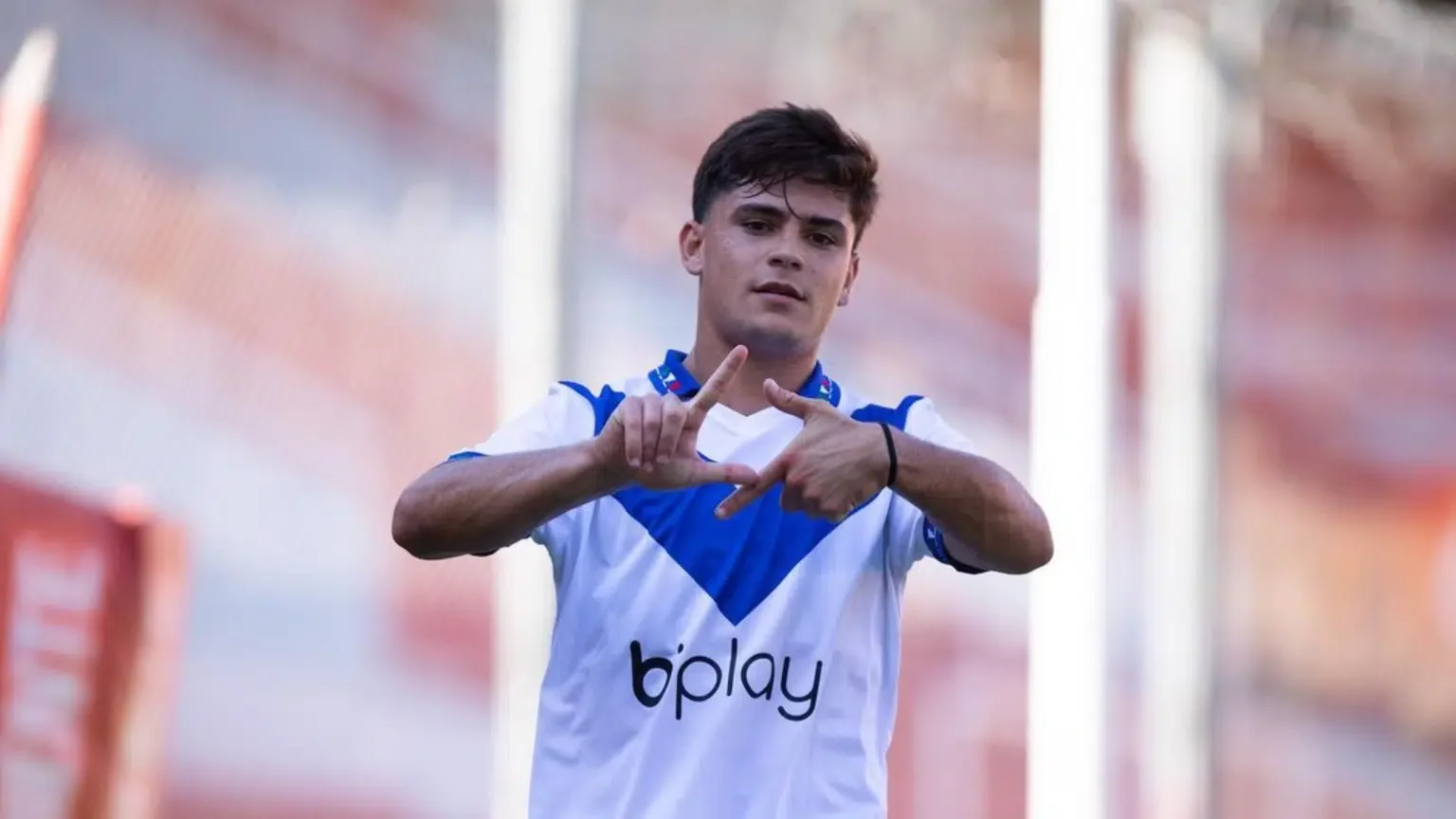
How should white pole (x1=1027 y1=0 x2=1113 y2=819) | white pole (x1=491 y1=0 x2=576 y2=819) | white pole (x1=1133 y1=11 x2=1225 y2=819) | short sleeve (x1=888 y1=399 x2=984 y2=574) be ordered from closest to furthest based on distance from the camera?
1. short sleeve (x1=888 y1=399 x2=984 y2=574)
2. white pole (x1=491 y1=0 x2=576 y2=819)
3. white pole (x1=1027 y1=0 x2=1113 y2=819)
4. white pole (x1=1133 y1=11 x2=1225 y2=819)

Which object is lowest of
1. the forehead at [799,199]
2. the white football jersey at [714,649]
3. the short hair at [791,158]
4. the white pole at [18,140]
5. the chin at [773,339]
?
the white football jersey at [714,649]

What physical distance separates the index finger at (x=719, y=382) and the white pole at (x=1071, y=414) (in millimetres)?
3239

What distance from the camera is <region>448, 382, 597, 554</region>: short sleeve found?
205 cm

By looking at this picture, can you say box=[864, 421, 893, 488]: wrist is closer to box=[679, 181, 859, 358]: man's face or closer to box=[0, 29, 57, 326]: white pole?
box=[679, 181, 859, 358]: man's face

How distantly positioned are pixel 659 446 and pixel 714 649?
31cm

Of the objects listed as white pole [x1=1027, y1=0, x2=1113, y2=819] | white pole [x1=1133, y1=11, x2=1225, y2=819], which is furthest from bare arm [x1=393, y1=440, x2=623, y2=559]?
white pole [x1=1133, y1=11, x2=1225, y2=819]

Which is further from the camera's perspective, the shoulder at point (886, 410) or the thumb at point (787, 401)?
the shoulder at point (886, 410)

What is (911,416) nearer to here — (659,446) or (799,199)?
(799,199)

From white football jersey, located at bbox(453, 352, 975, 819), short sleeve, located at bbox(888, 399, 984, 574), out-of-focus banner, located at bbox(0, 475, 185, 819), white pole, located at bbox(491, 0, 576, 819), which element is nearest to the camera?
white football jersey, located at bbox(453, 352, 975, 819)

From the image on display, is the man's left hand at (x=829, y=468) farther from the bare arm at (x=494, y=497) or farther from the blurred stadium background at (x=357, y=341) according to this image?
the blurred stadium background at (x=357, y=341)

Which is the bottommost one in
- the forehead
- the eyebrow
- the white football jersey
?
the white football jersey

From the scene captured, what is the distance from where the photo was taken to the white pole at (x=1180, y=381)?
5.69m

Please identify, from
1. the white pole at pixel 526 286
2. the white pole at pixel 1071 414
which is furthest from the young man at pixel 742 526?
the white pole at pixel 1071 414

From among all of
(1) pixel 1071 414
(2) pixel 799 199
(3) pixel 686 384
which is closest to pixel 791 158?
(2) pixel 799 199
